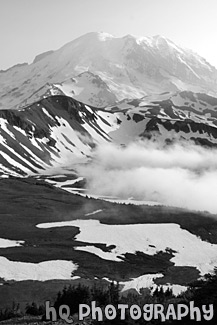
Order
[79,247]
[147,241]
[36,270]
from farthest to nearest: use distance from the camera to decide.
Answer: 1. [147,241]
2. [79,247]
3. [36,270]

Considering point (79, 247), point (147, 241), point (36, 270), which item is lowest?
point (36, 270)

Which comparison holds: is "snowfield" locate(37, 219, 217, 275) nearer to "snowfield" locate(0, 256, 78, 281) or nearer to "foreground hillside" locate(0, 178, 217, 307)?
"foreground hillside" locate(0, 178, 217, 307)

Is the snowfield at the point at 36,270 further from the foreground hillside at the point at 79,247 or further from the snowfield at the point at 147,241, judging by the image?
the snowfield at the point at 147,241

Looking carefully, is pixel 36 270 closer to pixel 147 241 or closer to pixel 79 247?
pixel 79 247

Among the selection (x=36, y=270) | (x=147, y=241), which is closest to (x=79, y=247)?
(x=36, y=270)

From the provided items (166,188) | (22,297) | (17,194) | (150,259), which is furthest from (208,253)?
(166,188)

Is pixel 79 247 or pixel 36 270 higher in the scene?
pixel 79 247

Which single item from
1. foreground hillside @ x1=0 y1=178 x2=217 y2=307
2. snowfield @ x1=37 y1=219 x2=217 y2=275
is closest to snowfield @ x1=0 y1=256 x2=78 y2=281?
foreground hillside @ x1=0 y1=178 x2=217 y2=307

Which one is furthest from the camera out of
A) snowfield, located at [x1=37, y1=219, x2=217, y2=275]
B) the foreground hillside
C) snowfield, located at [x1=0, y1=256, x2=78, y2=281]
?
snowfield, located at [x1=37, y1=219, x2=217, y2=275]

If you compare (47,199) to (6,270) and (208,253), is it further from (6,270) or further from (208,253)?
(6,270)
